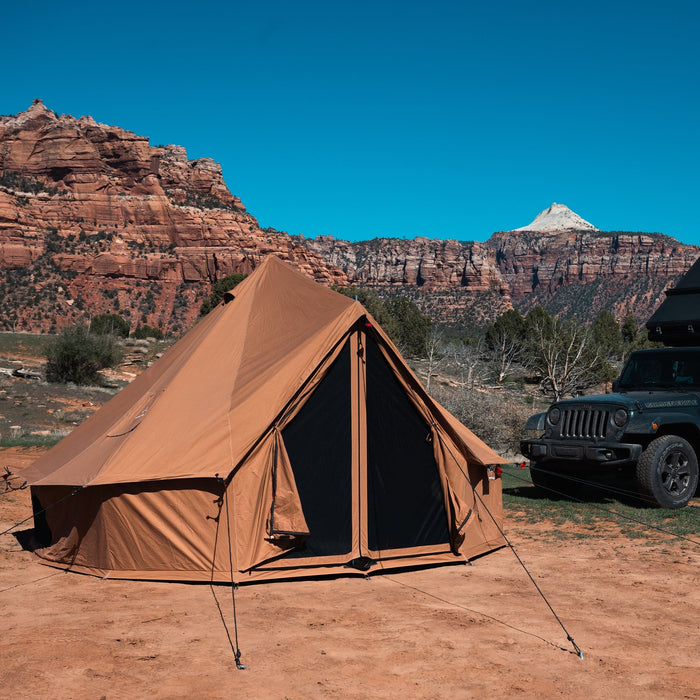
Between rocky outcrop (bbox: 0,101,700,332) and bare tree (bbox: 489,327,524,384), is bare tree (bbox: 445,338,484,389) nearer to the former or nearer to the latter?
bare tree (bbox: 489,327,524,384)

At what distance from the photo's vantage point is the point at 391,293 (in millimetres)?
127500

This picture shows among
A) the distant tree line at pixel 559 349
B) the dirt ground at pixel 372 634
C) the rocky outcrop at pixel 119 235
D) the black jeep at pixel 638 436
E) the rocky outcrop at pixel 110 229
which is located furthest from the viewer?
the rocky outcrop at pixel 110 229

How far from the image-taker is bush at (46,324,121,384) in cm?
3553

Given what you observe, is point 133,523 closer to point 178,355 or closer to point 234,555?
point 234,555

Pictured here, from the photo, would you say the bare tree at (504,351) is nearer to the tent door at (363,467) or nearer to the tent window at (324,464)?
the tent door at (363,467)

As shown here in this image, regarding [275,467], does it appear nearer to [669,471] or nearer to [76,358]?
[669,471]

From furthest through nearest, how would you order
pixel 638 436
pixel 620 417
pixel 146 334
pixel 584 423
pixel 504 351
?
pixel 146 334 → pixel 504 351 → pixel 584 423 → pixel 638 436 → pixel 620 417

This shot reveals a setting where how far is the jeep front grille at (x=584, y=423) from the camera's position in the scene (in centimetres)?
1098

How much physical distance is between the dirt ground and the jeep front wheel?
2.20 metres

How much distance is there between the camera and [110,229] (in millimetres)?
96875

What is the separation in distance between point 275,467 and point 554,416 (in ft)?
18.7

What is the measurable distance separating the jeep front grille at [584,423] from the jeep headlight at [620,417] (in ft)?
0.41

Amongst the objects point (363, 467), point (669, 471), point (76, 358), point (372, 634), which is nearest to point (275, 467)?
point (363, 467)

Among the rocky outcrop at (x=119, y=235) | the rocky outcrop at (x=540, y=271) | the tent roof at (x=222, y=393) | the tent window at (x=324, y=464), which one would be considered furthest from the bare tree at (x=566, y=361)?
the rocky outcrop at (x=540, y=271)
